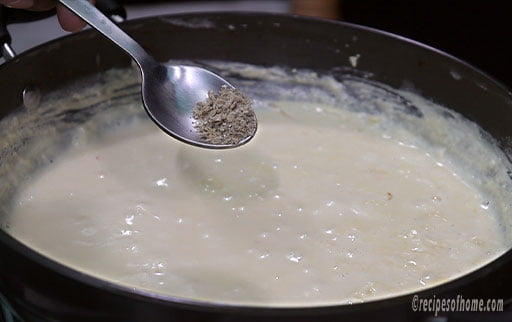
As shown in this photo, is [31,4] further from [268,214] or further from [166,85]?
[268,214]

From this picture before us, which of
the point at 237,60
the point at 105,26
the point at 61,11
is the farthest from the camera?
the point at 237,60

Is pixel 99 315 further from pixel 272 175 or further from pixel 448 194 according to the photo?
pixel 448 194

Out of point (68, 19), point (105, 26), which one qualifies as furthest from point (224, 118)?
point (68, 19)

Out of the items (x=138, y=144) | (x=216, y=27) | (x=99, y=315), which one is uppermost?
(x=216, y=27)

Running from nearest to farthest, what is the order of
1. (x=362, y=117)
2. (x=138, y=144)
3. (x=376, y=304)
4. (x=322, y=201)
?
(x=376, y=304) < (x=322, y=201) < (x=138, y=144) < (x=362, y=117)

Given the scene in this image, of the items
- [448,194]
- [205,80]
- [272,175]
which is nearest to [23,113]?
[205,80]

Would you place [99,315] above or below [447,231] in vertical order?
above

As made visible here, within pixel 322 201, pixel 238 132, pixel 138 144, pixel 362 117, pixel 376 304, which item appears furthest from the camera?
pixel 362 117
